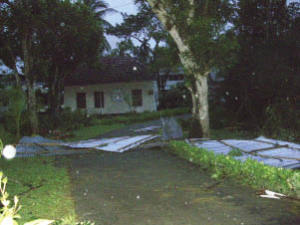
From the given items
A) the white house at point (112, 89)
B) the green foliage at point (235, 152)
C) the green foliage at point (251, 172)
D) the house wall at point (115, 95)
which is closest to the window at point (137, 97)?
the white house at point (112, 89)

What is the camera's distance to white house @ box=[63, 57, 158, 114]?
89.5ft

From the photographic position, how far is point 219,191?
6.34 m

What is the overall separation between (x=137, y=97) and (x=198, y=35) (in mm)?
17443

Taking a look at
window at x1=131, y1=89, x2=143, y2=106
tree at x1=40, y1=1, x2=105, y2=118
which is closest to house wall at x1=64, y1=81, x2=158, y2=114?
window at x1=131, y1=89, x2=143, y2=106

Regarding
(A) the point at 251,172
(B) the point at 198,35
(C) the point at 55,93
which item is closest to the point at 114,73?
(C) the point at 55,93

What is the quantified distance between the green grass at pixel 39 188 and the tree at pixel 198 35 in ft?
16.3

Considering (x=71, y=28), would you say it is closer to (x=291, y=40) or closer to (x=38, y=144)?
(x=38, y=144)

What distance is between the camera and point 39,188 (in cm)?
680

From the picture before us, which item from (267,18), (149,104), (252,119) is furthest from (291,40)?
(149,104)

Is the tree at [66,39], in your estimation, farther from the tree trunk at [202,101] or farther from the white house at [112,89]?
the tree trunk at [202,101]

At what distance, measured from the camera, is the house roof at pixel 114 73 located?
26.9m

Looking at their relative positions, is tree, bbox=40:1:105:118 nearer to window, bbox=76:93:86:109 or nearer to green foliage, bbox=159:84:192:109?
window, bbox=76:93:86:109

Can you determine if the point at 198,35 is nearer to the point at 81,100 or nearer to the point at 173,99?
the point at 81,100

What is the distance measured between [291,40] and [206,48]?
2.59 m
